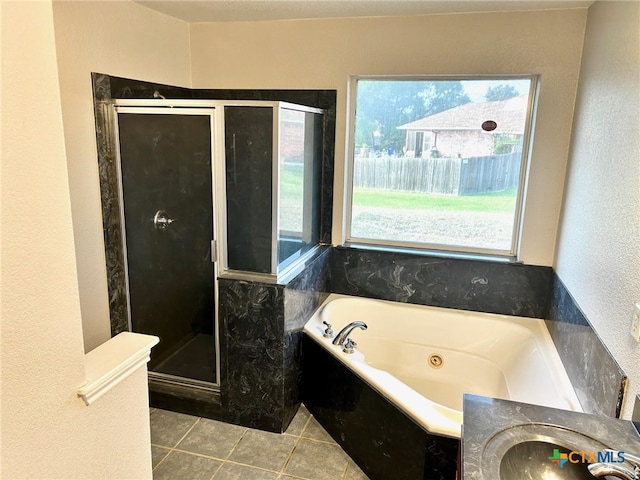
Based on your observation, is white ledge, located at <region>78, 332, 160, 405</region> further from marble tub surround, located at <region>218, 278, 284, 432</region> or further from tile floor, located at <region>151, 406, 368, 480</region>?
tile floor, located at <region>151, 406, 368, 480</region>

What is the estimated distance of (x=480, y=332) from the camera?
9.53ft

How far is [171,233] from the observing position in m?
2.64

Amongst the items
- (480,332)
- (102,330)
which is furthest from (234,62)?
(480,332)

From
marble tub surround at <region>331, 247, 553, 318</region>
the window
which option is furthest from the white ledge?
the window

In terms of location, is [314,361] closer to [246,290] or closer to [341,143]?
[246,290]

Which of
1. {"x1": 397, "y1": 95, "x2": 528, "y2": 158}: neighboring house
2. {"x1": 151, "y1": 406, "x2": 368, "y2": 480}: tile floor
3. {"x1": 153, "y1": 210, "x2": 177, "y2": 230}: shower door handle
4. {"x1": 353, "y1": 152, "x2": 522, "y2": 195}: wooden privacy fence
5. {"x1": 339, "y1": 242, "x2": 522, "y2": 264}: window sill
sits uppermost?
{"x1": 397, "y1": 95, "x2": 528, "y2": 158}: neighboring house

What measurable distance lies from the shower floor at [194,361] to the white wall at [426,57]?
1.10m

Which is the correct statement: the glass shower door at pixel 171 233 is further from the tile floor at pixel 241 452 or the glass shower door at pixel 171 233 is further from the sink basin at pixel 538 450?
the sink basin at pixel 538 450

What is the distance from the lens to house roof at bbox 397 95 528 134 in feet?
9.07

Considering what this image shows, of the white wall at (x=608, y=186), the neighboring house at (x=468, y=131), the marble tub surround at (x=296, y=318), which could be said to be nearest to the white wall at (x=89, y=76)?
the marble tub surround at (x=296, y=318)

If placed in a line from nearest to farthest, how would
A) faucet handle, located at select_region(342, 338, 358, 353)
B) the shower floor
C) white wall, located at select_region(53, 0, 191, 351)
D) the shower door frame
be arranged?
white wall, located at select_region(53, 0, 191, 351)
the shower door frame
faucet handle, located at select_region(342, 338, 358, 353)
the shower floor

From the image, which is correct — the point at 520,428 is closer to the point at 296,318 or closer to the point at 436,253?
the point at 296,318

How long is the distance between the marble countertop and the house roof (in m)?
1.88

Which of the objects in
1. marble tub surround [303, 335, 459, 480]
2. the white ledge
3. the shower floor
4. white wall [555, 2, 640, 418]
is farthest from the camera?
the shower floor
